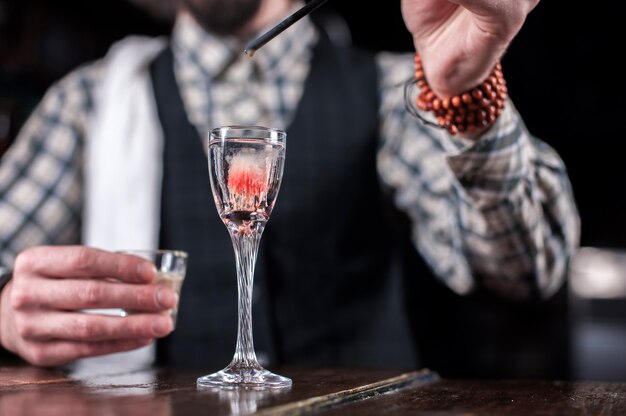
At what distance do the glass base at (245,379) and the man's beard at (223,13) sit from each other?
3.49 ft

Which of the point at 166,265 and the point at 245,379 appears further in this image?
the point at 166,265

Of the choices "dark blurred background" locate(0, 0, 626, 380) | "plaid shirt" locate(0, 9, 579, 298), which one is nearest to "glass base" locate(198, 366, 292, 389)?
"plaid shirt" locate(0, 9, 579, 298)

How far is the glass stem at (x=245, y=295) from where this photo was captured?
76 centimetres

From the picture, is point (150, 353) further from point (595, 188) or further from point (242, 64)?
point (595, 188)

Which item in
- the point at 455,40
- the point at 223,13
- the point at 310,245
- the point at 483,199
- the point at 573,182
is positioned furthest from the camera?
the point at 573,182

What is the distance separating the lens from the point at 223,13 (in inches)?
65.6

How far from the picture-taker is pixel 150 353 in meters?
1.52

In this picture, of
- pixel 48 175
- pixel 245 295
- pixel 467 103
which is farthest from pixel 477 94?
pixel 48 175

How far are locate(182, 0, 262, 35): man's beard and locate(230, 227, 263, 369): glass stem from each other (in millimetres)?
980

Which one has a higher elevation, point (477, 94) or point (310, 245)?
point (477, 94)

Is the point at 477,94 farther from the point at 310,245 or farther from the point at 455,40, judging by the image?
the point at 310,245

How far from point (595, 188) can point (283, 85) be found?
2.57 metres

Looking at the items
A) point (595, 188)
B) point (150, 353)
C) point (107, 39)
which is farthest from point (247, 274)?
point (595, 188)

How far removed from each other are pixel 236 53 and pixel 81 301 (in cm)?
88
